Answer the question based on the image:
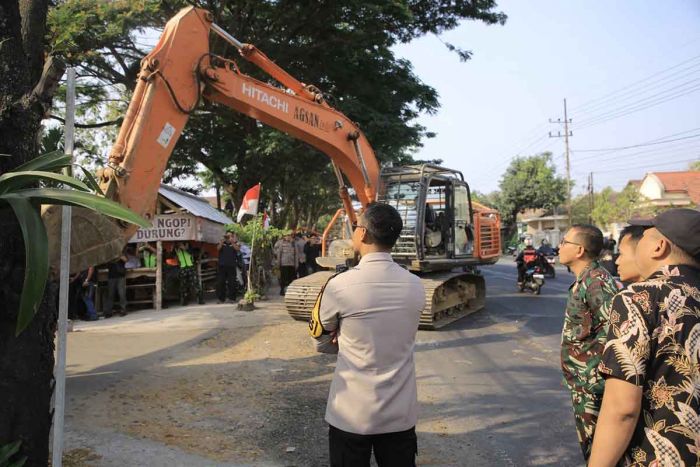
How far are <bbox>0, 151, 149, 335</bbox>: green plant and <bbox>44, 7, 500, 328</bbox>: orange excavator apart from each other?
1.27m

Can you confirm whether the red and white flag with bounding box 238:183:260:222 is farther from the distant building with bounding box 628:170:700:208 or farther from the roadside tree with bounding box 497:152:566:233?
the roadside tree with bounding box 497:152:566:233

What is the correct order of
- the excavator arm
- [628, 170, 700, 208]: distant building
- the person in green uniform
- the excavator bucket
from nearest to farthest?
the excavator bucket < the excavator arm < the person in green uniform < [628, 170, 700, 208]: distant building

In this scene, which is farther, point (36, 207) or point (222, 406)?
point (222, 406)

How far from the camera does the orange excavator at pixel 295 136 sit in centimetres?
529

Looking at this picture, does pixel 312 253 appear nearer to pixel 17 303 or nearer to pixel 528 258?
pixel 528 258

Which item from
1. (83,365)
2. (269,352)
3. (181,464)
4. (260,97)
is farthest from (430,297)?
(181,464)

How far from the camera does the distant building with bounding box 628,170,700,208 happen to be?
38.2 m

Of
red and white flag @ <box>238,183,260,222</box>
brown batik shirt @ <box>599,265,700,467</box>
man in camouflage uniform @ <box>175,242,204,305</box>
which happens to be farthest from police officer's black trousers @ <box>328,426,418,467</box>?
man in camouflage uniform @ <box>175,242,204,305</box>

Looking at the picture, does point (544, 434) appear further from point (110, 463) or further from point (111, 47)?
point (111, 47)

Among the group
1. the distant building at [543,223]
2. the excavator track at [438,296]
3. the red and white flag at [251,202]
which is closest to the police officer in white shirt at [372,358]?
the excavator track at [438,296]

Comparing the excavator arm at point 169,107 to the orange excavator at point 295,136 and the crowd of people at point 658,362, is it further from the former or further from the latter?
the crowd of people at point 658,362

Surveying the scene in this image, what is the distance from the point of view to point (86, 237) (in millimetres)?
4324

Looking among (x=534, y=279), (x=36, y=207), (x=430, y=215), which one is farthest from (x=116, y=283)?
(x=534, y=279)

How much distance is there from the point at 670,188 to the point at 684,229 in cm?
4717
